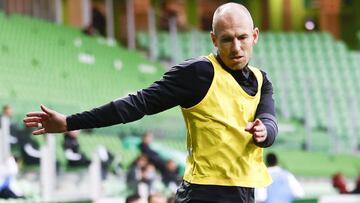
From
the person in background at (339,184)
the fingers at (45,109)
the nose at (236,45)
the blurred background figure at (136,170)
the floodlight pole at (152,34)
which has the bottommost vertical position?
the person in background at (339,184)

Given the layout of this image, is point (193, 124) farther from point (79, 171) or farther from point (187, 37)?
point (187, 37)

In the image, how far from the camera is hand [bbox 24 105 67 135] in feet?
16.6

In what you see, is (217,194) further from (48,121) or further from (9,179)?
(9,179)

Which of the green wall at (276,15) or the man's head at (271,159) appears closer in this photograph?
the man's head at (271,159)

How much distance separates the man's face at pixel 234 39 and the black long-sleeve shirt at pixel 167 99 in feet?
0.24

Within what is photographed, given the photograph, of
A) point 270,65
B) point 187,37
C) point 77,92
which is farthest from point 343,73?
point 77,92

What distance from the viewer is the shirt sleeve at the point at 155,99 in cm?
511

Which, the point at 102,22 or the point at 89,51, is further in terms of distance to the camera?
the point at 102,22

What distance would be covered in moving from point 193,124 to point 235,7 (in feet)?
1.90

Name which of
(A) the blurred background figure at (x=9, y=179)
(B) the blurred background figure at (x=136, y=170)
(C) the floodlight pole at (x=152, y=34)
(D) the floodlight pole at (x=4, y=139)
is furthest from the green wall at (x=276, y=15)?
(A) the blurred background figure at (x=9, y=179)

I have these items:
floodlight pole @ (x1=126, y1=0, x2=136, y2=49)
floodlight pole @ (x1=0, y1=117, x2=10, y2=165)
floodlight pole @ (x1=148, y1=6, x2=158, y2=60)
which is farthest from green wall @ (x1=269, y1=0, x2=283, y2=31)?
floodlight pole @ (x1=0, y1=117, x2=10, y2=165)

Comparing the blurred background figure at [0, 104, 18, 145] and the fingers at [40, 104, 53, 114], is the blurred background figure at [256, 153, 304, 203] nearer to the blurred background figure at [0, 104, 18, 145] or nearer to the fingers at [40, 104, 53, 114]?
the blurred background figure at [0, 104, 18, 145]

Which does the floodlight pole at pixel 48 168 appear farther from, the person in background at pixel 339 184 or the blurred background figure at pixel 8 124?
the person in background at pixel 339 184

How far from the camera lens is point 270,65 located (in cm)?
2758
